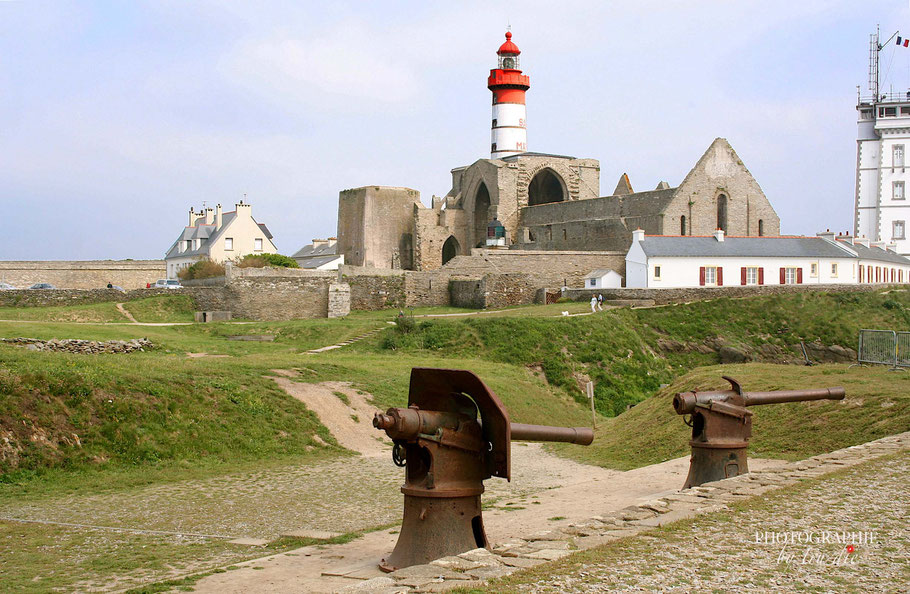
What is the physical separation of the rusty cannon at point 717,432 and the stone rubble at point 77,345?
1654 centimetres

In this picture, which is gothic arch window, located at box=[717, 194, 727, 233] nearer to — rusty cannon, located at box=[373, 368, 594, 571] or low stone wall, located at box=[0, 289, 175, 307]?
low stone wall, located at box=[0, 289, 175, 307]

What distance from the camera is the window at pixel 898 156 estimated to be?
230 feet

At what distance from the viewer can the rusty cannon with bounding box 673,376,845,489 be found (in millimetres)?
11094

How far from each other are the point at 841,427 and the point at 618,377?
16.9 metres

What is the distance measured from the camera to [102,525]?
10.6 meters

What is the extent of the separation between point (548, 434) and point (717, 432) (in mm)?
3717

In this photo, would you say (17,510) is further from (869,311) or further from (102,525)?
(869,311)

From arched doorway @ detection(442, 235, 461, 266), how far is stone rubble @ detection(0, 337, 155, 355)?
31.7 m

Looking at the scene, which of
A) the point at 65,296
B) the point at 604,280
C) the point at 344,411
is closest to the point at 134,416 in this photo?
the point at 344,411

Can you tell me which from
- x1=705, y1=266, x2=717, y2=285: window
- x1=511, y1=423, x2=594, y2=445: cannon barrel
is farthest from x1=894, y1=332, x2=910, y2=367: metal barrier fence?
x1=705, y1=266, x2=717, y2=285: window

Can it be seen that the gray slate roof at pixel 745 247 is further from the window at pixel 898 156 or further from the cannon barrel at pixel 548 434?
the cannon barrel at pixel 548 434

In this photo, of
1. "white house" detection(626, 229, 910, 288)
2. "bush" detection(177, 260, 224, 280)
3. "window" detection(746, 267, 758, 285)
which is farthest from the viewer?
"bush" detection(177, 260, 224, 280)

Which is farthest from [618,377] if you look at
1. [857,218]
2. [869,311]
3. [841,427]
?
[857,218]

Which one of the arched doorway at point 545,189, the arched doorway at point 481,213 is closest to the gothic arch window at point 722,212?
the arched doorway at point 545,189
